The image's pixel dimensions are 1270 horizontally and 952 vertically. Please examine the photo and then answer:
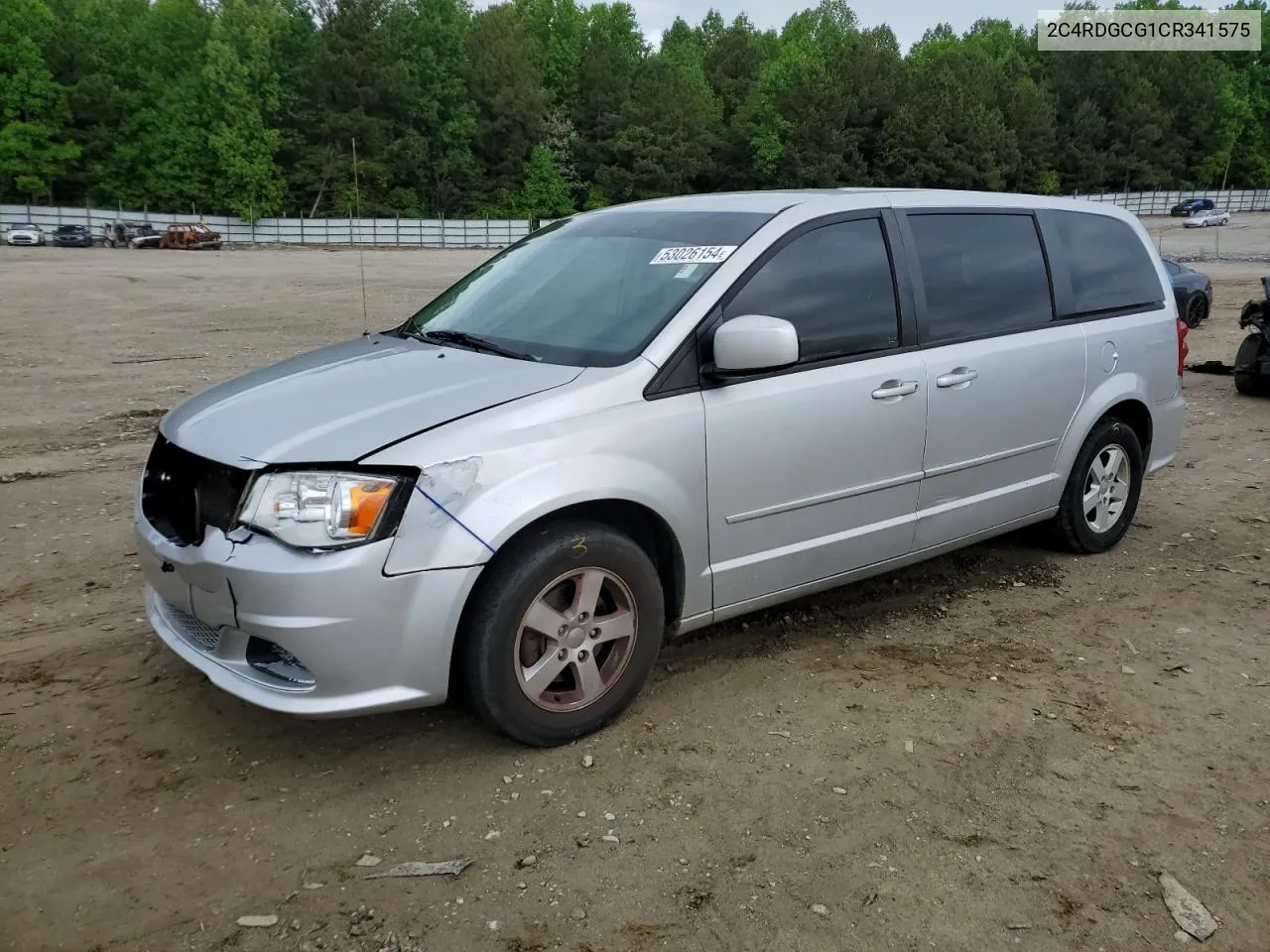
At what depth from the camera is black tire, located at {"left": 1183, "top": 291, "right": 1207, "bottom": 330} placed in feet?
56.2

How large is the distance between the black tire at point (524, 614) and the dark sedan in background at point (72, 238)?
49.1 m

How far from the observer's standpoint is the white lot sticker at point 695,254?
12.9 ft

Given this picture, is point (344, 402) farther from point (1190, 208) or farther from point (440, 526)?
point (1190, 208)

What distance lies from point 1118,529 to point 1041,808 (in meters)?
2.98

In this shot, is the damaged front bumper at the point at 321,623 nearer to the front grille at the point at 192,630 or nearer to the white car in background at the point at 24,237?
the front grille at the point at 192,630

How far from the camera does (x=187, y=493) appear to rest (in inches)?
135

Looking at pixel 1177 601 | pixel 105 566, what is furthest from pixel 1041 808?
pixel 105 566

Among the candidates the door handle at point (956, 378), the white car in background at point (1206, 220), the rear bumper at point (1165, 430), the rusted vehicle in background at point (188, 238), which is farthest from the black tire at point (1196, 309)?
the white car in background at point (1206, 220)

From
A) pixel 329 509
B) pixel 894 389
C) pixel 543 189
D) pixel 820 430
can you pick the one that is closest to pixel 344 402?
pixel 329 509

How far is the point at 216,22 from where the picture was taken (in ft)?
224

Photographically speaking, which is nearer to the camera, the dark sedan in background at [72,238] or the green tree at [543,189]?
the dark sedan in background at [72,238]

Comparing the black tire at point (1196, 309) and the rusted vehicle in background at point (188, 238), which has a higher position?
the rusted vehicle in background at point (188, 238)

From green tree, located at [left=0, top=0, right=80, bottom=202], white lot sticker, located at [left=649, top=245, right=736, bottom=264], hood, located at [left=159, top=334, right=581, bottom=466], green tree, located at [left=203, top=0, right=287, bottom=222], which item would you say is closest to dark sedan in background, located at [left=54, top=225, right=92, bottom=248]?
green tree, located at [left=203, top=0, right=287, bottom=222]

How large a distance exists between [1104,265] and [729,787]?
3604mm
